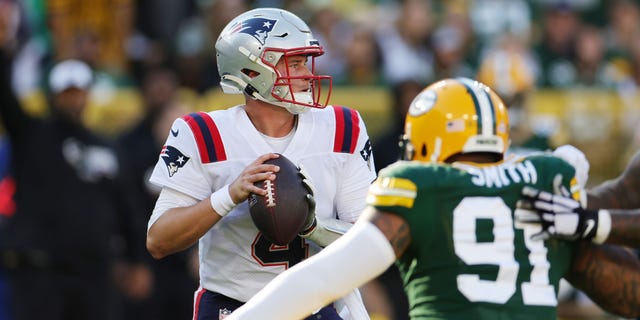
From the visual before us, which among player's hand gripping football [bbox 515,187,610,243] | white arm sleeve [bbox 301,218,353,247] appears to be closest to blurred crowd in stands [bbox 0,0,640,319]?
white arm sleeve [bbox 301,218,353,247]

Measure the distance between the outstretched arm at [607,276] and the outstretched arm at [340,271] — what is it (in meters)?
0.63

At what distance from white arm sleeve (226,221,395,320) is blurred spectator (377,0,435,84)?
322 inches

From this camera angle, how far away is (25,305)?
866cm

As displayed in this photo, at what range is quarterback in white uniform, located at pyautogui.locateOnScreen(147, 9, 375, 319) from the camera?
4.95 metres

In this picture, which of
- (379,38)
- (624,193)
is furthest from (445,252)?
(379,38)

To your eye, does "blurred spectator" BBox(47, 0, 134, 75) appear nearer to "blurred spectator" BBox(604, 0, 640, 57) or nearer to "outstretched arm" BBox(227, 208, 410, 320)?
"blurred spectator" BBox(604, 0, 640, 57)

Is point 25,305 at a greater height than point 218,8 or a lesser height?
lesser

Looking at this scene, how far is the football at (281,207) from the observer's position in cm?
471

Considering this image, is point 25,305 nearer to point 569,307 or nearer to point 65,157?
point 65,157

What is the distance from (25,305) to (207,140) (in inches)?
161

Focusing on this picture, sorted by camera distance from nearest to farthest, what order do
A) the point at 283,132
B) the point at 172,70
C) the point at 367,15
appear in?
the point at 283,132, the point at 172,70, the point at 367,15

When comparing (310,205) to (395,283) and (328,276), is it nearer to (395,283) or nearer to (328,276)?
(328,276)

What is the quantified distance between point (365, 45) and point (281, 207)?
7.61 meters

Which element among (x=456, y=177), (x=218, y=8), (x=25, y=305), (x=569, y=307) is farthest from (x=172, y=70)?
(x=456, y=177)
